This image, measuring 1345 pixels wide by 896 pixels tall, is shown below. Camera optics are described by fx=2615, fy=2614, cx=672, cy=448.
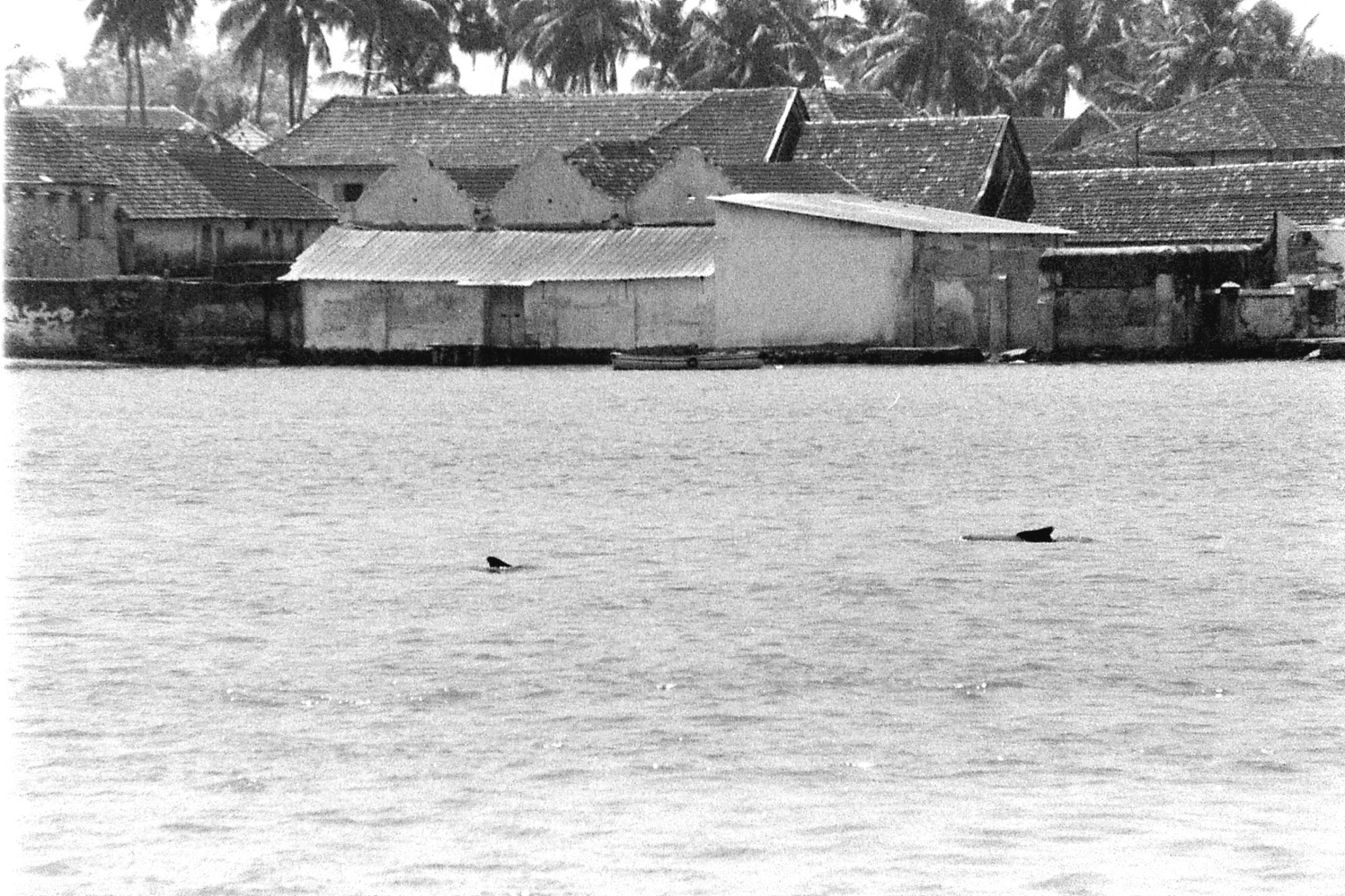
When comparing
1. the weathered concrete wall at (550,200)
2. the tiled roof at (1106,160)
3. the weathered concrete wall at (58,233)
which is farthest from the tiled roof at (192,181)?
the tiled roof at (1106,160)

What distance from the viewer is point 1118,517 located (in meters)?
18.5

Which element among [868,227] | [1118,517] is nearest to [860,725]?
[1118,517]

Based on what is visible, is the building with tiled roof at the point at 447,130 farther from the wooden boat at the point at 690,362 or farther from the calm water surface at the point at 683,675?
the calm water surface at the point at 683,675

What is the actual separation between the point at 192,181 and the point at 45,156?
4.64 m

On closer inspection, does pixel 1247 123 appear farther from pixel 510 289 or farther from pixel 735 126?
pixel 510 289

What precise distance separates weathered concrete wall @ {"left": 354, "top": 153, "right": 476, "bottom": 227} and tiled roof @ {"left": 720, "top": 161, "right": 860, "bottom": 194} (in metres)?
5.12

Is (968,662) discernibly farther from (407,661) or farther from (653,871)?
(653,871)

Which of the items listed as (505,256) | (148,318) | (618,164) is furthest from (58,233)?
(618,164)

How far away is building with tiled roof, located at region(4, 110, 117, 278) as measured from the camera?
1895 inches

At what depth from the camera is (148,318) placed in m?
46.5

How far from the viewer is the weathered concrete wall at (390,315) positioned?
47062 mm

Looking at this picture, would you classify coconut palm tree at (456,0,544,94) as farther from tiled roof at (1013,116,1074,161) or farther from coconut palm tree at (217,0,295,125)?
tiled roof at (1013,116,1074,161)

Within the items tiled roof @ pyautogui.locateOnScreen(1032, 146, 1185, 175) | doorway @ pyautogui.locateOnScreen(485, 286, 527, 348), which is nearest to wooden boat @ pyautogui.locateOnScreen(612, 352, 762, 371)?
doorway @ pyautogui.locateOnScreen(485, 286, 527, 348)

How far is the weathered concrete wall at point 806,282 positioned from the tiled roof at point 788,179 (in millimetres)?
4776
